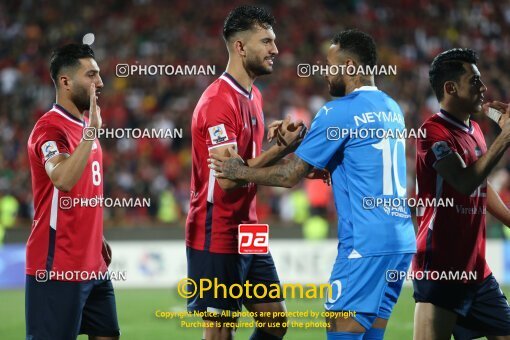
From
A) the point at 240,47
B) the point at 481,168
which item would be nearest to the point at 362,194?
the point at 481,168

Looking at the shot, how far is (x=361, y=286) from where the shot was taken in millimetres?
4441

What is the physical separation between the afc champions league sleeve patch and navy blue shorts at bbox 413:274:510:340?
2.56 ft

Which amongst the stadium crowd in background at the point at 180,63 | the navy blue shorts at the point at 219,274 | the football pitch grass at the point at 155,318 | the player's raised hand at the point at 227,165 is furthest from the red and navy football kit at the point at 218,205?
the stadium crowd in background at the point at 180,63

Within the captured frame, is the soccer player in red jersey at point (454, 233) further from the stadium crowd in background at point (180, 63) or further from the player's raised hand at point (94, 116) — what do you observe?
the stadium crowd in background at point (180, 63)

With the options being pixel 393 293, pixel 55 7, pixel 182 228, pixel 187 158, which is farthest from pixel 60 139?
→ pixel 55 7

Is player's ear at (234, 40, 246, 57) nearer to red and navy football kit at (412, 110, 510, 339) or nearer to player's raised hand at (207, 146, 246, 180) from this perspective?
player's raised hand at (207, 146, 246, 180)

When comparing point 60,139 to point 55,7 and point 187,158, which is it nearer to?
point 187,158

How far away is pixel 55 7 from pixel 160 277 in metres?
8.84

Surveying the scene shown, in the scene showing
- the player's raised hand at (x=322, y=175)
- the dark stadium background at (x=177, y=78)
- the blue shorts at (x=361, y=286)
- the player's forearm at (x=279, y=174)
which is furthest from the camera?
the dark stadium background at (x=177, y=78)

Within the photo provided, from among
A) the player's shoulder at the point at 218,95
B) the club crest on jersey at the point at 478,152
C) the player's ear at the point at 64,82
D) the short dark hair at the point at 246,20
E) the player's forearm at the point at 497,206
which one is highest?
the short dark hair at the point at 246,20

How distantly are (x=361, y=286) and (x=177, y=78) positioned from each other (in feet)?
38.7

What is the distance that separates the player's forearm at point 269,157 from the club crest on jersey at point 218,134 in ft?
0.78

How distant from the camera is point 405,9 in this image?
18.7 meters

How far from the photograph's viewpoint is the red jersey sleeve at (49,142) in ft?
15.6
